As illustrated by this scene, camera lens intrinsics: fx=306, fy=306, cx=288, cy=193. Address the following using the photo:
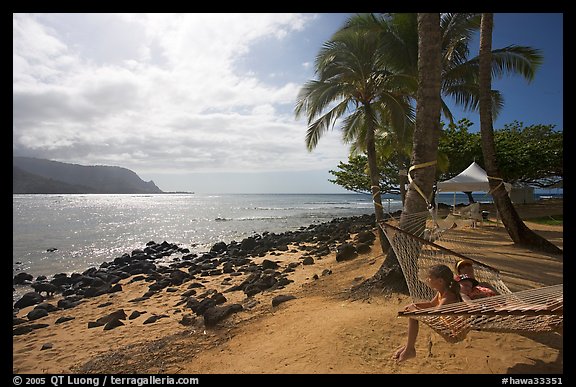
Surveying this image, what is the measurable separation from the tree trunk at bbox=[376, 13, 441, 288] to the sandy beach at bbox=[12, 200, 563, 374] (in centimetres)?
115

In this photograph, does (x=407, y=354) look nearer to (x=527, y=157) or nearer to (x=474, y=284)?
(x=474, y=284)

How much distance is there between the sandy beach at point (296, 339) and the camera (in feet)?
8.35

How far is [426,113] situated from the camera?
404 cm

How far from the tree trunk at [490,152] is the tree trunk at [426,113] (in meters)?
3.33

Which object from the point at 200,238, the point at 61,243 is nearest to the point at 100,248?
the point at 61,243

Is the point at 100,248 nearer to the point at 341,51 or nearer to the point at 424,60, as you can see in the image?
the point at 341,51

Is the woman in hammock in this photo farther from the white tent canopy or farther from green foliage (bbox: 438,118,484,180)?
green foliage (bbox: 438,118,484,180)

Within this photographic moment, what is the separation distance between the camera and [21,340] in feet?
16.0

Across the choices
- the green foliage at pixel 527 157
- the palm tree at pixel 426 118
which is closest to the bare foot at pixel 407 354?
the palm tree at pixel 426 118

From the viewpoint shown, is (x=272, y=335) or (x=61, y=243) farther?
(x=61, y=243)

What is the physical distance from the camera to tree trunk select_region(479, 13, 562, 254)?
6.41 metres

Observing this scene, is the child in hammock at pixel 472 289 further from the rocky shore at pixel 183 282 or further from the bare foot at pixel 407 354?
the rocky shore at pixel 183 282
